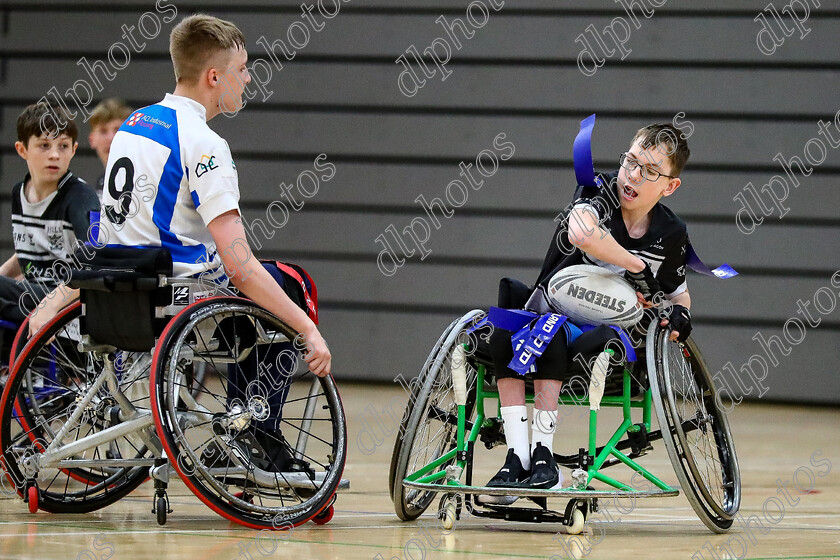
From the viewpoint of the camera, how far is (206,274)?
262 cm

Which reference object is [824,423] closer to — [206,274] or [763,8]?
[763,8]

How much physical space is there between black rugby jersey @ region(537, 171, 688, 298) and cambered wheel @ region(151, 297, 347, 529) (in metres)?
0.74

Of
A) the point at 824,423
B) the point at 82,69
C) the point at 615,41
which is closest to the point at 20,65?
the point at 82,69

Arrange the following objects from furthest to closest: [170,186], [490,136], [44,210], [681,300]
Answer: [490,136] < [44,210] < [681,300] < [170,186]

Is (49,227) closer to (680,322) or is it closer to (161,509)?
(161,509)

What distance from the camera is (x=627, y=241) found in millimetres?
2844

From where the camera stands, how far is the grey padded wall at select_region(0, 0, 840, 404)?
7551 millimetres

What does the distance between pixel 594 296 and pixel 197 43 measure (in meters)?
1.19

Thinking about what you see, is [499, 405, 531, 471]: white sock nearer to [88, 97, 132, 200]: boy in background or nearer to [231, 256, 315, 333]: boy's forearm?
[231, 256, 315, 333]: boy's forearm

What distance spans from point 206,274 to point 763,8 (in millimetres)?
5949

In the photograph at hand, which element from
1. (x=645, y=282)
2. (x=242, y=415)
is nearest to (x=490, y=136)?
(x=645, y=282)

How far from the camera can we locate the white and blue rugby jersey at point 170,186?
8.32ft

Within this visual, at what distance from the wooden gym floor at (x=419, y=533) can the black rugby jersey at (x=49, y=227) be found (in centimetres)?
82

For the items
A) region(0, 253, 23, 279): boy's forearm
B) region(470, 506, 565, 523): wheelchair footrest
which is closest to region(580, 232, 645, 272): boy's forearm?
region(470, 506, 565, 523): wheelchair footrest
